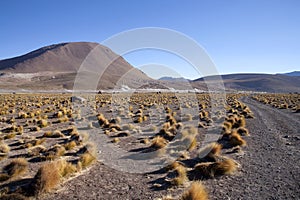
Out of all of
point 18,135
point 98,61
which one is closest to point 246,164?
point 18,135

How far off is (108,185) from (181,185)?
6.05ft

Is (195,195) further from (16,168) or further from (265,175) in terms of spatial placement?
(16,168)

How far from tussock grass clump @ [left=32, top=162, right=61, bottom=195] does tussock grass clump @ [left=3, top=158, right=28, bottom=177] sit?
4.12 feet

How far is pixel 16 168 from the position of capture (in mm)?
6527

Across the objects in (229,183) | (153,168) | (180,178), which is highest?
(180,178)

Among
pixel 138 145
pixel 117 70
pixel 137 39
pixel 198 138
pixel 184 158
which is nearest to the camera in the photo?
pixel 184 158

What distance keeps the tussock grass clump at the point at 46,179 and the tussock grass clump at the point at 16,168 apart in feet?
4.12

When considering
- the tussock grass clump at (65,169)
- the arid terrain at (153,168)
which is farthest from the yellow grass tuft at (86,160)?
the tussock grass clump at (65,169)

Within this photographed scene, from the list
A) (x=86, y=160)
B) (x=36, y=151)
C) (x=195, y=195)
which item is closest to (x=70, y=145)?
(x=36, y=151)

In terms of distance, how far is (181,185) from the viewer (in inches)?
229

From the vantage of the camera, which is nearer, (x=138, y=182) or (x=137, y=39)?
(x=138, y=182)

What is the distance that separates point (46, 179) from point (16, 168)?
167cm

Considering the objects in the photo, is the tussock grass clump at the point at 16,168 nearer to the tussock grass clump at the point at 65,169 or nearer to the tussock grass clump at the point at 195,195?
the tussock grass clump at the point at 65,169

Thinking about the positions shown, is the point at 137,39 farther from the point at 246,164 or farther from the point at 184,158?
the point at 246,164
